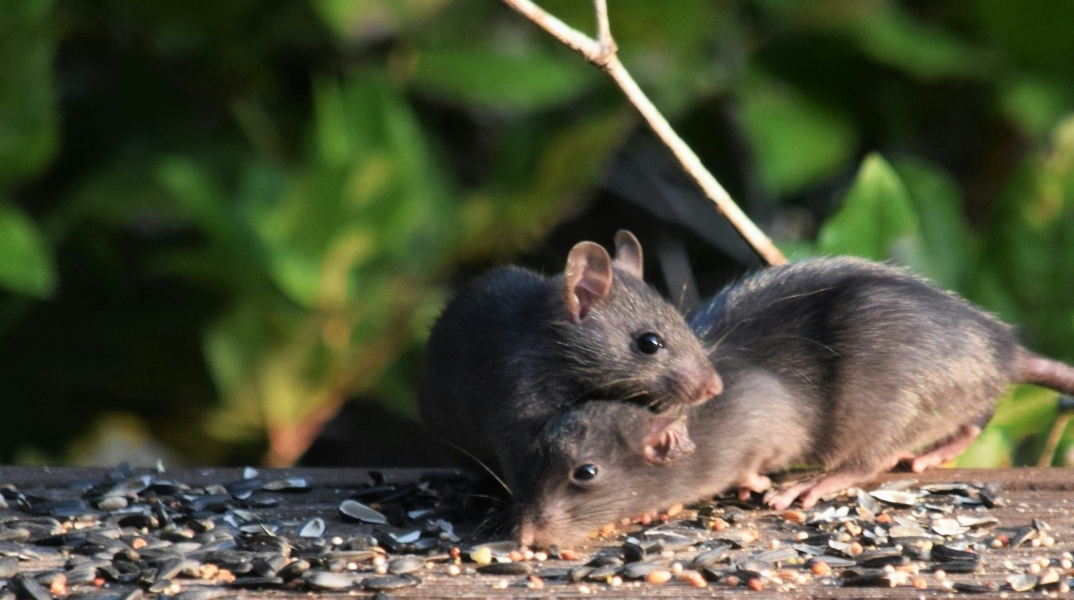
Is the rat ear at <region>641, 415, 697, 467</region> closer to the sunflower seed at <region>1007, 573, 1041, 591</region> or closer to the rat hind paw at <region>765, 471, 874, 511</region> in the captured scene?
the rat hind paw at <region>765, 471, 874, 511</region>

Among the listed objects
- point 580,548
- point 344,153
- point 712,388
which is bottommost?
point 580,548

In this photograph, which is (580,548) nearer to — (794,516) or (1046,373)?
(794,516)

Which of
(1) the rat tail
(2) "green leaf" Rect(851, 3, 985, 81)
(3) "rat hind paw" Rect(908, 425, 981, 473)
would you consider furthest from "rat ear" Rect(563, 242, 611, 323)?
(2) "green leaf" Rect(851, 3, 985, 81)

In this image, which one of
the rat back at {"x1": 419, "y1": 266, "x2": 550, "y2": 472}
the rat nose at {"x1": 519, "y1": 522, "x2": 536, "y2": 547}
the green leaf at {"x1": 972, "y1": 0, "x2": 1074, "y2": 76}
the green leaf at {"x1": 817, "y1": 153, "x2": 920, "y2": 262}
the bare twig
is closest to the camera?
the bare twig

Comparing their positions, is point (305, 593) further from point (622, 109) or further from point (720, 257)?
point (720, 257)

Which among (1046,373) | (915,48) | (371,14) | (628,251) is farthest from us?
(915,48)

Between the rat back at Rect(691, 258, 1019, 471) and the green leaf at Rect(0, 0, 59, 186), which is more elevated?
the green leaf at Rect(0, 0, 59, 186)

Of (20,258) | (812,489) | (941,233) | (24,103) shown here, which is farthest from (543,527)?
A: (24,103)
